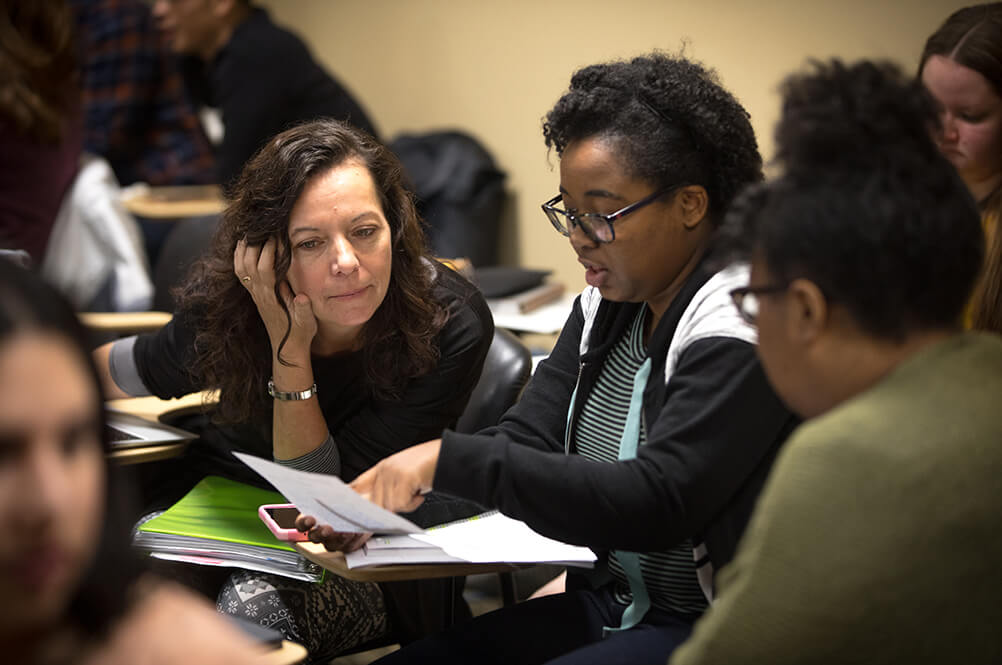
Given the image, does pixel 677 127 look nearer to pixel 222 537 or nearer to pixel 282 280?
pixel 282 280

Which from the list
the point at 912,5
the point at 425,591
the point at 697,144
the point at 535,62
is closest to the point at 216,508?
the point at 425,591

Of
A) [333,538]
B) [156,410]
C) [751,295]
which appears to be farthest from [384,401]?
[751,295]

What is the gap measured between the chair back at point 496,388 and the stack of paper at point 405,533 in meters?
0.40

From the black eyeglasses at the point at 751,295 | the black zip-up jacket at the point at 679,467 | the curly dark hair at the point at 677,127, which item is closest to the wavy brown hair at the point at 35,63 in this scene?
the curly dark hair at the point at 677,127

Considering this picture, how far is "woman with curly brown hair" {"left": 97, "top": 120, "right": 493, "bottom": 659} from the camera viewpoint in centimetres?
178

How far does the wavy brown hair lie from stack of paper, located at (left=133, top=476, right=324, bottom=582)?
65.8 inches

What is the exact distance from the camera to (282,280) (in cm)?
181

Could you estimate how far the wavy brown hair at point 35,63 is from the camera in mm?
2957

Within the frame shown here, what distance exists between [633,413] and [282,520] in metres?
0.60

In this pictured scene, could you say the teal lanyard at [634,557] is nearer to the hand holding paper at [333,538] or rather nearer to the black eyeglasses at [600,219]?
the black eyeglasses at [600,219]

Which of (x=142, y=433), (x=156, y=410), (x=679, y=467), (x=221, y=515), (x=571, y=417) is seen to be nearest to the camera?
(x=679, y=467)

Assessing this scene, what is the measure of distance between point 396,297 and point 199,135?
276cm

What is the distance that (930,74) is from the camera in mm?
2027

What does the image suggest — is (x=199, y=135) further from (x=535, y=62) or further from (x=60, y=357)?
(x=60, y=357)
